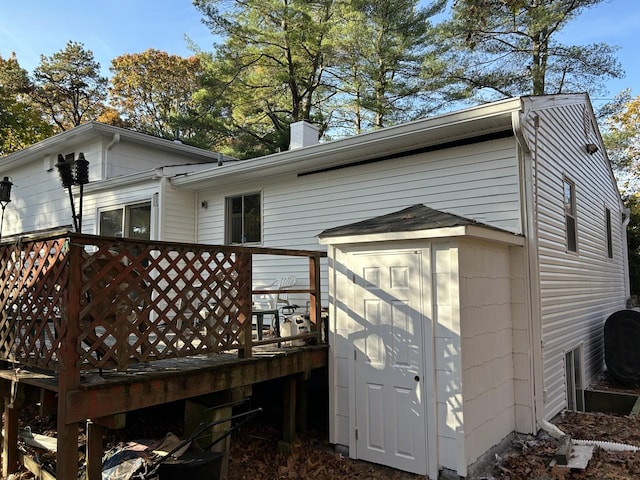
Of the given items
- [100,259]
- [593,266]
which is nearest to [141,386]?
[100,259]

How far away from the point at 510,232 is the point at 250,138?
14670 mm

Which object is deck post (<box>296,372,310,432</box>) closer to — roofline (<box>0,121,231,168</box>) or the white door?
the white door

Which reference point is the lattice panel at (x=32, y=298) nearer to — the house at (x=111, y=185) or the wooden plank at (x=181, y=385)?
the wooden plank at (x=181, y=385)

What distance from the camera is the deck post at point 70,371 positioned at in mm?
3230

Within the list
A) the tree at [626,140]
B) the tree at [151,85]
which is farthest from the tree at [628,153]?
the tree at [151,85]

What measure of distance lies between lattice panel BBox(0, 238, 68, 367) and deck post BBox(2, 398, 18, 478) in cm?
67

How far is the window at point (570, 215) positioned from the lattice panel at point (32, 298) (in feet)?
22.1

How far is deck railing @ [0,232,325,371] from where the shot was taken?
3.34 metres

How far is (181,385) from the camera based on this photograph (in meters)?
4.00

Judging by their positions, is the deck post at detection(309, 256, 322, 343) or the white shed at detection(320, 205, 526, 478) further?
the deck post at detection(309, 256, 322, 343)

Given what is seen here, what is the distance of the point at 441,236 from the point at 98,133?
30.9 feet

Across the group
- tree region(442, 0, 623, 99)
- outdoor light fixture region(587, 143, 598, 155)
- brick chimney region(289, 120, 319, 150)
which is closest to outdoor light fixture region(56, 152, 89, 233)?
brick chimney region(289, 120, 319, 150)

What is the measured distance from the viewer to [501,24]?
16.0 meters

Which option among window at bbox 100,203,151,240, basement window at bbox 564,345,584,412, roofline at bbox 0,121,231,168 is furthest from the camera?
roofline at bbox 0,121,231,168
